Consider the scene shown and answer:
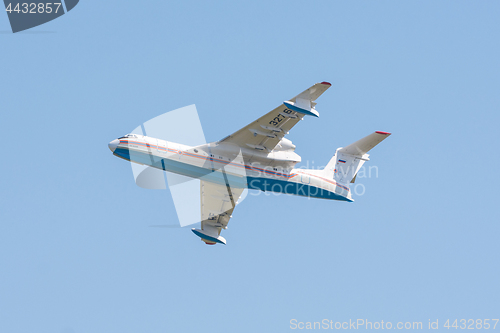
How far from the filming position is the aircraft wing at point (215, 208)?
124ft

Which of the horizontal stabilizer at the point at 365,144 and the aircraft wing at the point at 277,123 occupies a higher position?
the aircraft wing at the point at 277,123

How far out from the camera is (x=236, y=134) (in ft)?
112

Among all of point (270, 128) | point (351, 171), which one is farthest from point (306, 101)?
point (351, 171)

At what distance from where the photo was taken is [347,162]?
126 feet

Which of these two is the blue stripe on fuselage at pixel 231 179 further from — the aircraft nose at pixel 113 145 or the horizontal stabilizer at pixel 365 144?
the horizontal stabilizer at pixel 365 144

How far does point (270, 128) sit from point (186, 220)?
9.76 m

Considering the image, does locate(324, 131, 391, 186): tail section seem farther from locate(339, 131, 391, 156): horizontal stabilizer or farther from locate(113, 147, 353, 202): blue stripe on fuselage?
locate(113, 147, 353, 202): blue stripe on fuselage

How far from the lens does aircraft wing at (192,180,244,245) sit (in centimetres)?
3766

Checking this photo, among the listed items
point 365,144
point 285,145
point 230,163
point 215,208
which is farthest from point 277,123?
point 215,208

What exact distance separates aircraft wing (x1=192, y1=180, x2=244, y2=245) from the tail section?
593 cm

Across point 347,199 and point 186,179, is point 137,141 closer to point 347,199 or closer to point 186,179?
point 186,179

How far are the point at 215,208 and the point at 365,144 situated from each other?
10594mm

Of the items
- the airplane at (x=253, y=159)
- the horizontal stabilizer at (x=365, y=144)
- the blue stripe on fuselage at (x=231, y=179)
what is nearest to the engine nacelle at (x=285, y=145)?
the airplane at (x=253, y=159)

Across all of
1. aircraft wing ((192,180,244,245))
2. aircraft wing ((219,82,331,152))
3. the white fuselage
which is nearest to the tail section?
the white fuselage
